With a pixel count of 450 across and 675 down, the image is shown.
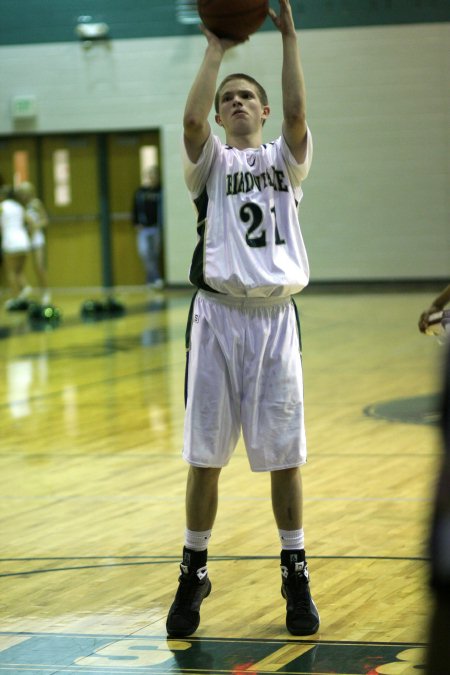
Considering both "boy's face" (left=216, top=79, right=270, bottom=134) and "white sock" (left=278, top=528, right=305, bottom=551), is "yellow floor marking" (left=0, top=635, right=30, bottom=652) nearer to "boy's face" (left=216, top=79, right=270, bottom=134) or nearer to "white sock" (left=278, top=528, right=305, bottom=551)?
"white sock" (left=278, top=528, right=305, bottom=551)

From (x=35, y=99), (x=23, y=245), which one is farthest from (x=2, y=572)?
(x=35, y=99)

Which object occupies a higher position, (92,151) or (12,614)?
(92,151)

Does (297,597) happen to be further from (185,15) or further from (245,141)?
(185,15)

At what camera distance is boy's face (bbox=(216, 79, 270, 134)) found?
3.55m

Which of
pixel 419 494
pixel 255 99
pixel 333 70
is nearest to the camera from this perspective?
pixel 255 99

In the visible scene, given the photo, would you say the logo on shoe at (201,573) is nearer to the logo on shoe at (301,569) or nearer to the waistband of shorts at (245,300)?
the logo on shoe at (301,569)

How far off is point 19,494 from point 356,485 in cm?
156

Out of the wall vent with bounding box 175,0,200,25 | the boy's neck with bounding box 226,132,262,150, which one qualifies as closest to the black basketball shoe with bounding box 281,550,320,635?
the boy's neck with bounding box 226,132,262,150

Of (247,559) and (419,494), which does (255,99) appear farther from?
(419,494)

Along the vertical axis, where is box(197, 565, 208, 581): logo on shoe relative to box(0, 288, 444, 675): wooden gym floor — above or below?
above

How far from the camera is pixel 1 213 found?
16344 millimetres

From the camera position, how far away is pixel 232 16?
3.53m

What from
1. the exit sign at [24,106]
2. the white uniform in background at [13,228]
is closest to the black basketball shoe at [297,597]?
the white uniform in background at [13,228]

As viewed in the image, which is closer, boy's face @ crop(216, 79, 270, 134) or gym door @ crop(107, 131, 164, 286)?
boy's face @ crop(216, 79, 270, 134)
